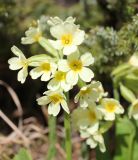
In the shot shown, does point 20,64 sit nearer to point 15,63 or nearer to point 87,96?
point 15,63

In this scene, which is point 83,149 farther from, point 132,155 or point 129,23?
point 129,23

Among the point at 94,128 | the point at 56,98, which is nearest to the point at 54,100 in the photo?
the point at 56,98

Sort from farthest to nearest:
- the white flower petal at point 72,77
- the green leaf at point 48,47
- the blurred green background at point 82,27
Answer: the blurred green background at point 82,27 → the green leaf at point 48,47 → the white flower petal at point 72,77

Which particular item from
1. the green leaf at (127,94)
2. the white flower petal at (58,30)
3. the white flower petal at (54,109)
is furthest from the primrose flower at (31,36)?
the green leaf at (127,94)

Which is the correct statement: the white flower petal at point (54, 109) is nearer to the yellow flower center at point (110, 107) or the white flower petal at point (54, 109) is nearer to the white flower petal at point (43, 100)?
the white flower petal at point (43, 100)

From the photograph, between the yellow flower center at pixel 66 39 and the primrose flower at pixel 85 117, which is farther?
the primrose flower at pixel 85 117

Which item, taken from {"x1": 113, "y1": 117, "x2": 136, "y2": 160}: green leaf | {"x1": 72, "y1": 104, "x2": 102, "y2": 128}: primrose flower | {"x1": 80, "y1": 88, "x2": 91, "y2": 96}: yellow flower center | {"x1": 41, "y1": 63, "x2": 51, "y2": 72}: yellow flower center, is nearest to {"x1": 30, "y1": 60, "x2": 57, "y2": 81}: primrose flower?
{"x1": 41, "y1": 63, "x2": 51, "y2": 72}: yellow flower center

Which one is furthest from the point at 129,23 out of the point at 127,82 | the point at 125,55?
the point at 127,82
